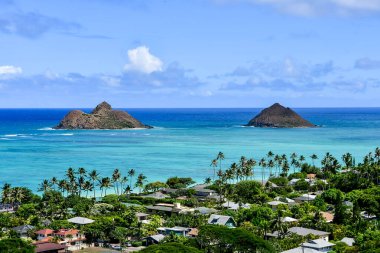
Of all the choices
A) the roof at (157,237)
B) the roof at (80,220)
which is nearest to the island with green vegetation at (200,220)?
the roof at (80,220)

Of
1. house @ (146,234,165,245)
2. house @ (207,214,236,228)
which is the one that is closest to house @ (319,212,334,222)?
house @ (207,214,236,228)

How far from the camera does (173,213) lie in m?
68.9

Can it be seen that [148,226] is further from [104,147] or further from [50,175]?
[104,147]

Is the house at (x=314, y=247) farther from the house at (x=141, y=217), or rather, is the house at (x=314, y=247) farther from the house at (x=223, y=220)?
the house at (x=141, y=217)

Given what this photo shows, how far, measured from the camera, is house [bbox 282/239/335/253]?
48562mm

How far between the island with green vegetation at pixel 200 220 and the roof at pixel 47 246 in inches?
3.9

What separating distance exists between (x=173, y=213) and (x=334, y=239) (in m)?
22.0

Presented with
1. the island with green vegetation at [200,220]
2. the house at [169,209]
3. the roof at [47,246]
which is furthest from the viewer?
the house at [169,209]

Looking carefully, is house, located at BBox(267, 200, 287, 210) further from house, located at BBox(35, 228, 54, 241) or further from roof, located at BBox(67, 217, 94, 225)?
house, located at BBox(35, 228, 54, 241)

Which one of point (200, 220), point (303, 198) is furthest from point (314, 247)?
point (303, 198)

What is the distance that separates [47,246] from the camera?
5159cm

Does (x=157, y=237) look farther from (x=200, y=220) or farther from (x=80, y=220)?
(x=80, y=220)

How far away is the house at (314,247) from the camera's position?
159 ft

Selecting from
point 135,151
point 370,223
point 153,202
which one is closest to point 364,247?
point 370,223
